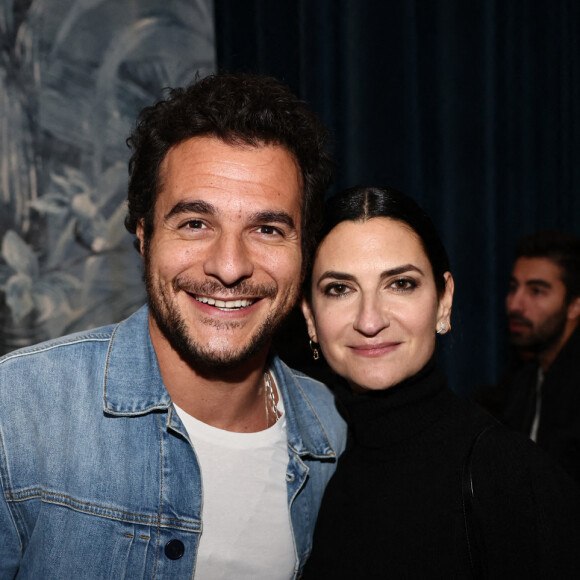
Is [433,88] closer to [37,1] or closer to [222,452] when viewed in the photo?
[37,1]

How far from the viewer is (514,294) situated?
3.19 meters

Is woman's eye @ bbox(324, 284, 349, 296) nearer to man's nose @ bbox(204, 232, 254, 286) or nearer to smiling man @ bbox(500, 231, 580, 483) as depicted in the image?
man's nose @ bbox(204, 232, 254, 286)

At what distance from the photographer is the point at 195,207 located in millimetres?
1380

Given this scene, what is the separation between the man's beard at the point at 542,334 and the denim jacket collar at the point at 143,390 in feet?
6.29

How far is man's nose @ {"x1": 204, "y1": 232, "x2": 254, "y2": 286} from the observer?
134 cm

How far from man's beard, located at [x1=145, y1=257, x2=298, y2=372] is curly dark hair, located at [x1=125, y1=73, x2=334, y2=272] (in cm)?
17

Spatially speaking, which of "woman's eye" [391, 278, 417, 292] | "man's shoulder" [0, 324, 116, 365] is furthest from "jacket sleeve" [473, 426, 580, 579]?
"man's shoulder" [0, 324, 116, 365]

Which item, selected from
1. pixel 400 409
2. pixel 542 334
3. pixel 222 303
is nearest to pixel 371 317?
pixel 400 409

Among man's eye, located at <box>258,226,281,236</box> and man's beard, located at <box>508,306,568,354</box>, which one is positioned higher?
man's eye, located at <box>258,226,281,236</box>

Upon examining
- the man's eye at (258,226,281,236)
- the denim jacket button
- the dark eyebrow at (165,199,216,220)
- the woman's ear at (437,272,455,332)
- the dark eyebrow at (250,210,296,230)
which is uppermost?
the dark eyebrow at (165,199,216,220)

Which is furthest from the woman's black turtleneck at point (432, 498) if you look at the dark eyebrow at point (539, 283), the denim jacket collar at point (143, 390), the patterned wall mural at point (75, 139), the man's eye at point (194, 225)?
the dark eyebrow at point (539, 283)

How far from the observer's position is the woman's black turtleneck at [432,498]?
116 cm

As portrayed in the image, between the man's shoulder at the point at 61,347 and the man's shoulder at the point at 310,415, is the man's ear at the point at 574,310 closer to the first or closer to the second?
the man's shoulder at the point at 310,415

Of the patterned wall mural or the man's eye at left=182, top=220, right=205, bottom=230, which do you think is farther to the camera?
the patterned wall mural
